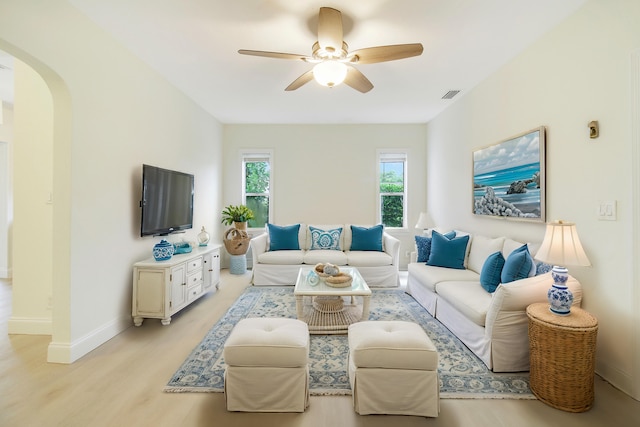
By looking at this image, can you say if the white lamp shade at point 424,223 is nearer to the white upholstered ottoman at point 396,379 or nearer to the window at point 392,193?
the window at point 392,193

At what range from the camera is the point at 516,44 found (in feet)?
9.06

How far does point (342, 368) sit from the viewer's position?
7.30 ft

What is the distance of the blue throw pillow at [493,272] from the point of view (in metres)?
2.66

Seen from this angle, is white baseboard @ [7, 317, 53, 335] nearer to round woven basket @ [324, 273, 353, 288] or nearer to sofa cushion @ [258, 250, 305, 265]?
sofa cushion @ [258, 250, 305, 265]

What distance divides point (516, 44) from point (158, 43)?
11.0 ft

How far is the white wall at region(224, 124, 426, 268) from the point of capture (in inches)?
221

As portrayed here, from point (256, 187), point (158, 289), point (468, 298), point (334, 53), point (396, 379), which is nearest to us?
point (396, 379)

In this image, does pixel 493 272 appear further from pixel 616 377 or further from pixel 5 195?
pixel 5 195

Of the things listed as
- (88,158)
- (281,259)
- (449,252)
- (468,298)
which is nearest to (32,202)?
(88,158)

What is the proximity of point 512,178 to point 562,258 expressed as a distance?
4.55 feet

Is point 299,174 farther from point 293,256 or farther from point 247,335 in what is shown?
point 247,335

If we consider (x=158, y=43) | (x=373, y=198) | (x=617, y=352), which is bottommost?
(x=617, y=352)

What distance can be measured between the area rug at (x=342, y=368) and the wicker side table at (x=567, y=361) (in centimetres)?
18

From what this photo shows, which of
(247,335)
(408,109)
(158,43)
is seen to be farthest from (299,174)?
(247,335)
